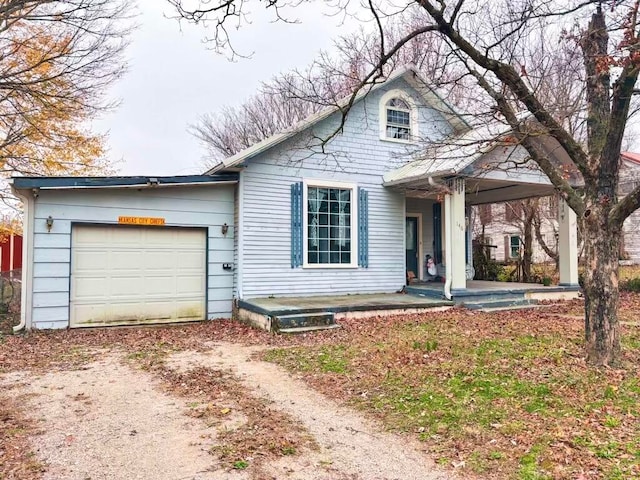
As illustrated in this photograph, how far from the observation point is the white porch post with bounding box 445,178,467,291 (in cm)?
1027

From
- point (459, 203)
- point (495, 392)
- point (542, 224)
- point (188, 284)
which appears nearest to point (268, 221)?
point (188, 284)

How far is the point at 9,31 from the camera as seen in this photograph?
13.3 m

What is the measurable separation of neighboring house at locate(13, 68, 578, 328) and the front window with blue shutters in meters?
0.03

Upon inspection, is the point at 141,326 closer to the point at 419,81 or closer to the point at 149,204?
the point at 149,204

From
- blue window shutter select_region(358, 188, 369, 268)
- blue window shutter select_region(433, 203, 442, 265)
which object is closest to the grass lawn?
blue window shutter select_region(358, 188, 369, 268)

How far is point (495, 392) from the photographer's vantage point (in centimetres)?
465

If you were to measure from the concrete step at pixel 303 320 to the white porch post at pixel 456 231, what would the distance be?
131 inches

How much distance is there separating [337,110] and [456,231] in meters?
3.82

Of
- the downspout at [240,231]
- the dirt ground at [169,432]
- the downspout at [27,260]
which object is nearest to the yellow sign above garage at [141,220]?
the downspout at [27,260]

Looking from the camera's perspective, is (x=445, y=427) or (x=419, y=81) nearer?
(x=445, y=427)

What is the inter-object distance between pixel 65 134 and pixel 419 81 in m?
11.7

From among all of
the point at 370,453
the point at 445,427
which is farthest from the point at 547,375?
the point at 370,453

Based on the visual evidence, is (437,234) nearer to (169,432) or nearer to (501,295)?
(501,295)

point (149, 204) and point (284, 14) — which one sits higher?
point (284, 14)
